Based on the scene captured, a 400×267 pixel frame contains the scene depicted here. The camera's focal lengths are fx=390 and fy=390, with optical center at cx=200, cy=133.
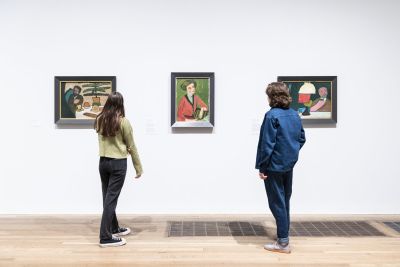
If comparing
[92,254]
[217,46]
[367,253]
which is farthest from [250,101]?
[92,254]

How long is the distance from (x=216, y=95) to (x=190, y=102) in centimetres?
31

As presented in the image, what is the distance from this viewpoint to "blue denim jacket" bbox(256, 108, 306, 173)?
3178 millimetres

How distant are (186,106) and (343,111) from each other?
72.4 inches

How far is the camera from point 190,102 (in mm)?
4508

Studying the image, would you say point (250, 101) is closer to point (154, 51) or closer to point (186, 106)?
point (186, 106)

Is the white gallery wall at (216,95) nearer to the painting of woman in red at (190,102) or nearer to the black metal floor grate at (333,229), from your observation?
the painting of woman in red at (190,102)

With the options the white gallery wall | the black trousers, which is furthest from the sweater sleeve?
the white gallery wall

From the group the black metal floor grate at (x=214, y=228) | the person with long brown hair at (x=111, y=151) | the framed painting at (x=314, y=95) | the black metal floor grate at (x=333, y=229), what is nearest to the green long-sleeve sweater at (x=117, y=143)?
the person with long brown hair at (x=111, y=151)

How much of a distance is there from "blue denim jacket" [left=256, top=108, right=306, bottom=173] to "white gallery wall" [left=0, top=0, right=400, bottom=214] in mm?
1306

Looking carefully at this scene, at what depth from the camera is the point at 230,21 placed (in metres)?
4.52

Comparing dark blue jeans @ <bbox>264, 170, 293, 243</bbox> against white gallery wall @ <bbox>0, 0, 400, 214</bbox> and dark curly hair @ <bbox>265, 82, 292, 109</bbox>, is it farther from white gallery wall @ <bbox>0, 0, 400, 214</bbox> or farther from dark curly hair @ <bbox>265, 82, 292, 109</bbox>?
white gallery wall @ <bbox>0, 0, 400, 214</bbox>

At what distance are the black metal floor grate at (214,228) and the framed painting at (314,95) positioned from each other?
4.64 ft

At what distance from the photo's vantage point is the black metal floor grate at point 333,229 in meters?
3.81

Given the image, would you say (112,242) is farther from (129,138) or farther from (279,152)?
(279,152)
